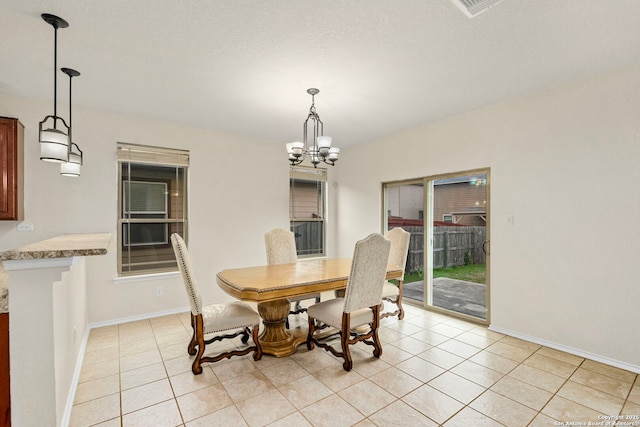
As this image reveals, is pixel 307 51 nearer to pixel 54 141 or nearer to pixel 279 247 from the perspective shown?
pixel 54 141

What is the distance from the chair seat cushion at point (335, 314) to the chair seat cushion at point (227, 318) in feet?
1.89

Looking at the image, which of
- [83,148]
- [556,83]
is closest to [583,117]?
[556,83]

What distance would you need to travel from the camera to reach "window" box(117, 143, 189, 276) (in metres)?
3.88

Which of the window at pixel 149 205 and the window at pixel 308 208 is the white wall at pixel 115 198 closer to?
the window at pixel 149 205

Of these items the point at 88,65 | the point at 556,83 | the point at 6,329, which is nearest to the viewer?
the point at 6,329

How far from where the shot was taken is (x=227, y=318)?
2.65 meters

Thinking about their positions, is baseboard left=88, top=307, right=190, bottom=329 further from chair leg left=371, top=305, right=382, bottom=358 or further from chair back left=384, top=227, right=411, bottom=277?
chair back left=384, top=227, right=411, bottom=277

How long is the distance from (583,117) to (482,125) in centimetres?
95

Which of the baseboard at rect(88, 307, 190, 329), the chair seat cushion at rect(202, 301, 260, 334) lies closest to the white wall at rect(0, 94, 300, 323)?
the baseboard at rect(88, 307, 190, 329)

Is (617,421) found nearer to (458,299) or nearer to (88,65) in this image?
(458,299)

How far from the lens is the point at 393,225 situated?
491cm

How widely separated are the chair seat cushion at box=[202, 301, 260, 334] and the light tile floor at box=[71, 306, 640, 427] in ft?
1.24

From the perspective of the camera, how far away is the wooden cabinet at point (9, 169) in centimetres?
293

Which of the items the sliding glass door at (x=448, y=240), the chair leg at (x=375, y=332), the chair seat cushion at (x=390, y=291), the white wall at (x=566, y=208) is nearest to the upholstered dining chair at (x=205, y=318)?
the chair leg at (x=375, y=332)
